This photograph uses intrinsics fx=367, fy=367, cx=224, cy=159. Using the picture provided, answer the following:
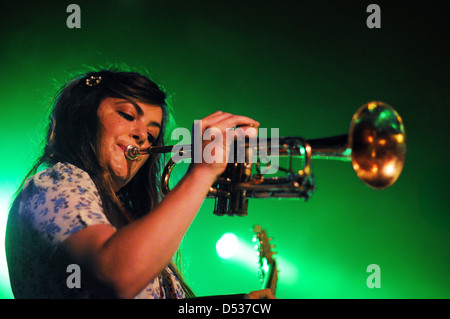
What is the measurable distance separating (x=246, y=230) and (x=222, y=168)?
2574mm

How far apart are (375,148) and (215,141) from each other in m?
0.70

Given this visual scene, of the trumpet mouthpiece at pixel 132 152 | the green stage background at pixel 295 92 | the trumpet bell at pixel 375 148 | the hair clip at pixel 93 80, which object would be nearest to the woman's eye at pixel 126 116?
the trumpet mouthpiece at pixel 132 152

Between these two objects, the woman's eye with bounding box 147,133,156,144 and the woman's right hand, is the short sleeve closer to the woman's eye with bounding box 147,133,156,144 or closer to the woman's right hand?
the woman's right hand

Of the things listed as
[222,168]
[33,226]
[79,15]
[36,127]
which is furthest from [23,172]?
[222,168]

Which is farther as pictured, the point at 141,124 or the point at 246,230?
the point at 246,230

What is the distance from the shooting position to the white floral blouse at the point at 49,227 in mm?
1141

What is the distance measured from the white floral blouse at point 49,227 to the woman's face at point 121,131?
0.30m

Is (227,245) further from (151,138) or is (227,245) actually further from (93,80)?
(93,80)

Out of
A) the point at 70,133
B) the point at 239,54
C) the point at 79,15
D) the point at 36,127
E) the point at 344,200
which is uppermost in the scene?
the point at 79,15

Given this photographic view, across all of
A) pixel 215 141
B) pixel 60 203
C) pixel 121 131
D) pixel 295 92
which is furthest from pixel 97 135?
pixel 295 92

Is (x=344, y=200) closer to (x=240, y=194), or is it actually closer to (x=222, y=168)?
(x=240, y=194)

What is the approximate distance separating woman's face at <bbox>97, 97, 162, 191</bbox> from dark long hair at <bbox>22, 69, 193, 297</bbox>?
3 cm

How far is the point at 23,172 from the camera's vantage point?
3754mm

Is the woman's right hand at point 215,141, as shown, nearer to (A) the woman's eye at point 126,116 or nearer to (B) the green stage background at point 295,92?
(A) the woman's eye at point 126,116
